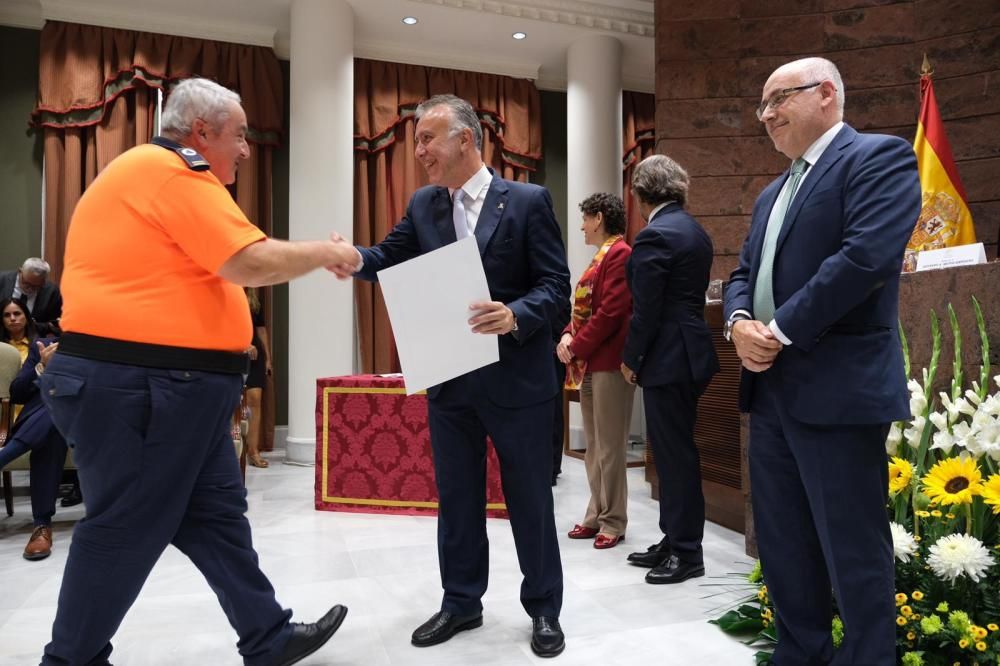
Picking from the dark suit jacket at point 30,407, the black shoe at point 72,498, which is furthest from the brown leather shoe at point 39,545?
the black shoe at point 72,498

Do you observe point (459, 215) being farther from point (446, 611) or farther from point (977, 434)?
point (977, 434)

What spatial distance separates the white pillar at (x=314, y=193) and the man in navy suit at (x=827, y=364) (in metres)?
4.03

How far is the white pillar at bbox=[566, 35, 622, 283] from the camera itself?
5.98 meters

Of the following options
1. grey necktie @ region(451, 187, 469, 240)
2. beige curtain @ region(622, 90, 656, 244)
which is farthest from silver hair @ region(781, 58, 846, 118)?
beige curtain @ region(622, 90, 656, 244)

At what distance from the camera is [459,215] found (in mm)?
1954

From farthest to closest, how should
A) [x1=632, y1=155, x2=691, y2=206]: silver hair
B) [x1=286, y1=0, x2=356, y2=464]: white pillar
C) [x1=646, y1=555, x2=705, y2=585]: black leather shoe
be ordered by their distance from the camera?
[x1=286, y1=0, x2=356, y2=464]: white pillar, [x1=632, y1=155, x2=691, y2=206]: silver hair, [x1=646, y1=555, x2=705, y2=585]: black leather shoe

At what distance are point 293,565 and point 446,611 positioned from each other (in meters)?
0.98

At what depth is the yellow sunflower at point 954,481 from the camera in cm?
160

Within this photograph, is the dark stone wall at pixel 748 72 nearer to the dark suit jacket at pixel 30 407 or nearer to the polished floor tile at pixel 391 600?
the polished floor tile at pixel 391 600

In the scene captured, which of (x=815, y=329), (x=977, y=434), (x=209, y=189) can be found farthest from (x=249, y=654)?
(x=977, y=434)

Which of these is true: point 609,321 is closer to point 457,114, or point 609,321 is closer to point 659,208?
point 659,208

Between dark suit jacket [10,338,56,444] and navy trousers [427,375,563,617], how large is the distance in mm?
2080

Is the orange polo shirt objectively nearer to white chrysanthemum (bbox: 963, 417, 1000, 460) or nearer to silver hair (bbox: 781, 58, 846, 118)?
silver hair (bbox: 781, 58, 846, 118)

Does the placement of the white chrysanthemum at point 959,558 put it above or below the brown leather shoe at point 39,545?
above
